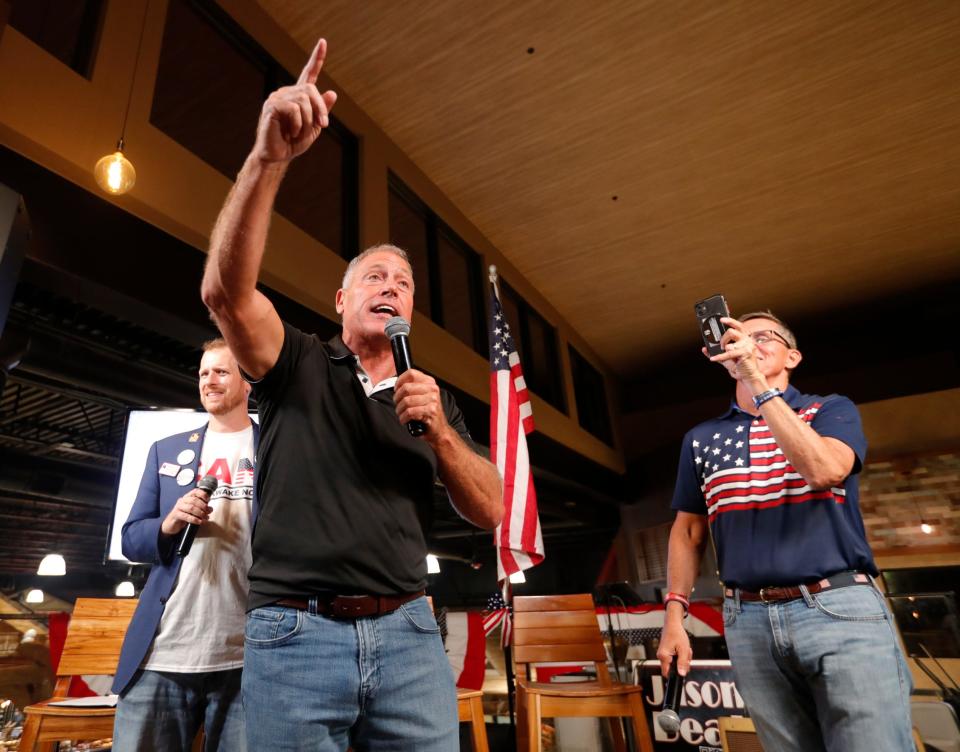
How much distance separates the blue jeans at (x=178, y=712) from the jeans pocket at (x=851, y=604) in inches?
59.9

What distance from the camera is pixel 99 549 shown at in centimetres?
1465

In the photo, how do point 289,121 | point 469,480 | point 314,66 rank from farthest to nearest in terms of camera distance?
1. point 469,480
2. point 314,66
3. point 289,121

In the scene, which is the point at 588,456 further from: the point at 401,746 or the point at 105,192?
the point at 401,746

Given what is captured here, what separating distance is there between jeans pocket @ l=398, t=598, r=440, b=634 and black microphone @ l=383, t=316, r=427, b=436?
0.33m

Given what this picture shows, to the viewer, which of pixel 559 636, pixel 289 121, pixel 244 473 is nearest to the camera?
pixel 289 121

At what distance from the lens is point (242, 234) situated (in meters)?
0.97

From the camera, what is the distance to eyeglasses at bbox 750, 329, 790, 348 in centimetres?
186

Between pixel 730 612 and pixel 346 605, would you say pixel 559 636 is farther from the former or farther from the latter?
pixel 346 605

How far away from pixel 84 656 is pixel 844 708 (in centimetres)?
276

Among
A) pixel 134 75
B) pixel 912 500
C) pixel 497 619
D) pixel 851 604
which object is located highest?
pixel 134 75

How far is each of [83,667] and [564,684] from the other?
220 centimetres

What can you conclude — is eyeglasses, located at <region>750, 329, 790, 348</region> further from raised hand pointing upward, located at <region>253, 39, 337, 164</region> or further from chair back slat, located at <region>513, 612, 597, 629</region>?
chair back slat, located at <region>513, 612, 597, 629</region>

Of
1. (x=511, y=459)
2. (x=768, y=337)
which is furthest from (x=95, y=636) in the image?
(x=768, y=337)

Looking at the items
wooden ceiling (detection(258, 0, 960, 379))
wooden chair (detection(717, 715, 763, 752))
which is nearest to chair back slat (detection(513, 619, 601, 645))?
wooden chair (detection(717, 715, 763, 752))
